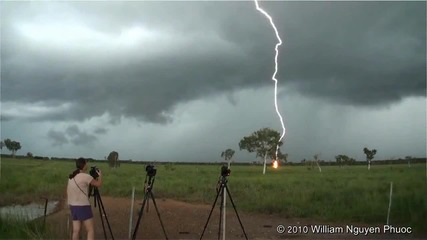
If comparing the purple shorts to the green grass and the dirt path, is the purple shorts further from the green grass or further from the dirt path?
the dirt path

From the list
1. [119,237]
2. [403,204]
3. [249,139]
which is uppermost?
[249,139]

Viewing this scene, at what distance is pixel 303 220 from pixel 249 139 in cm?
4635

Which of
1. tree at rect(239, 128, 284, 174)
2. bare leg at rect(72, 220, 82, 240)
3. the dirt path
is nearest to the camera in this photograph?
bare leg at rect(72, 220, 82, 240)

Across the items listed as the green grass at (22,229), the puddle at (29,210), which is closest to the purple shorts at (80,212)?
the green grass at (22,229)

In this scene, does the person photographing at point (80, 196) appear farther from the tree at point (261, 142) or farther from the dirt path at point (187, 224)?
the tree at point (261, 142)

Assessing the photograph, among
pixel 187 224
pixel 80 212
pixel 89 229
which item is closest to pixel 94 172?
pixel 80 212

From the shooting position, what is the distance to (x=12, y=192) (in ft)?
83.4

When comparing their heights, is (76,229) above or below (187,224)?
above

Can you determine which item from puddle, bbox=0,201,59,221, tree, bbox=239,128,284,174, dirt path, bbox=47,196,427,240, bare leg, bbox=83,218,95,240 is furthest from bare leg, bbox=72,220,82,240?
tree, bbox=239,128,284,174

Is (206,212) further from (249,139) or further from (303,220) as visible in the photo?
(249,139)

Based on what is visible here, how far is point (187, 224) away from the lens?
15047mm

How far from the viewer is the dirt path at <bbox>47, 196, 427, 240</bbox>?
12.8 meters

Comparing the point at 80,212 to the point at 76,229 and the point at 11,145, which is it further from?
the point at 11,145

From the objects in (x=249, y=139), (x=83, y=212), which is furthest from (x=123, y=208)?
(x=249, y=139)
